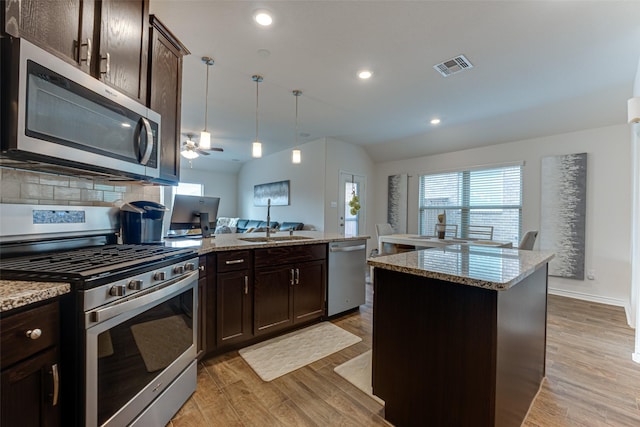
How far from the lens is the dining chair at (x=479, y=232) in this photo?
4629 mm

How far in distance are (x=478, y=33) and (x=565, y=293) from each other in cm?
400

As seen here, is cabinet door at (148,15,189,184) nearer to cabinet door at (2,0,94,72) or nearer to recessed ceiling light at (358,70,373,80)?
cabinet door at (2,0,94,72)

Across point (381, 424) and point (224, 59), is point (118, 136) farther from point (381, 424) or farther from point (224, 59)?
point (381, 424)

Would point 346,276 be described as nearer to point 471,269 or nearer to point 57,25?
point 471,269

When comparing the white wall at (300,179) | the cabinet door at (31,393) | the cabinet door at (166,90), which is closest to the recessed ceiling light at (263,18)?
the cabinet door at (166,90)

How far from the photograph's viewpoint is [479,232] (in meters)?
4.64

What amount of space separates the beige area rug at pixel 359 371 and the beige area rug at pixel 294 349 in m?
0.21

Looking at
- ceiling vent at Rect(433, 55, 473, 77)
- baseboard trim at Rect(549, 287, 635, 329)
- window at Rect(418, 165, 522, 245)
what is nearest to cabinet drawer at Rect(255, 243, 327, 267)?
ceiling vent at Rect(433, 55, 473, 77)

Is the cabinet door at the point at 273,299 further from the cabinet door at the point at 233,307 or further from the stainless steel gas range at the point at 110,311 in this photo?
the stainless steel gas range at the point at 110,311

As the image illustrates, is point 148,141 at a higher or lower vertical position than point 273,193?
lower

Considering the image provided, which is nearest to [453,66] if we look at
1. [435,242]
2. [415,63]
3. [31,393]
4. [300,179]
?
[415,63]

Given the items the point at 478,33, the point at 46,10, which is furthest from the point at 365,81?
the point at 46,10

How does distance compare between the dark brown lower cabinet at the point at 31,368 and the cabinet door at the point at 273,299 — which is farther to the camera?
the cabinet door at the point at 273,299

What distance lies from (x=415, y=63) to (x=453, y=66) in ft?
1.35
